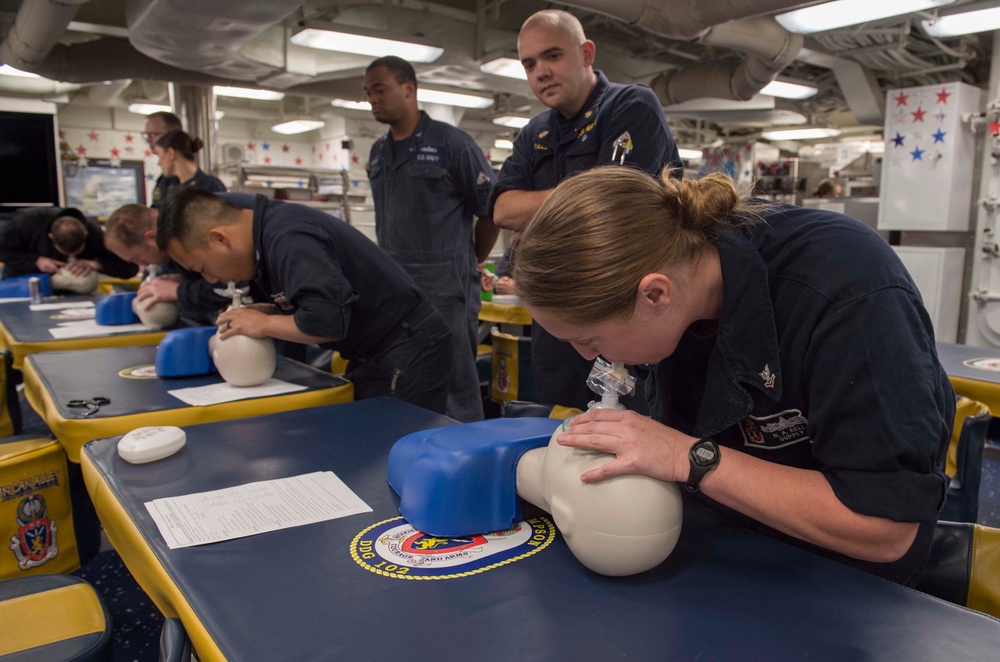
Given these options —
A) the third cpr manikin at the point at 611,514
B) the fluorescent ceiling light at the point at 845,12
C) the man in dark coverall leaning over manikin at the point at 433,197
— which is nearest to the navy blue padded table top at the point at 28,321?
the man in dark coverall leaning over manikin at the point at 433,197

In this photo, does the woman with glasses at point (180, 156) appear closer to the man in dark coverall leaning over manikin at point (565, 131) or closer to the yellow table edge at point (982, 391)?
the man in dark coverall leaning over manikin at point (565, 131)

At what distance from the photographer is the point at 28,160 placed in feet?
26.4

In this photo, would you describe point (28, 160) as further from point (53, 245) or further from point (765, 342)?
point (765, 342)

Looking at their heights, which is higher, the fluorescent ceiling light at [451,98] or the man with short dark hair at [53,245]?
the fluorescent ceiling light at [451,98]

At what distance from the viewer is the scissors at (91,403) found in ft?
4.95

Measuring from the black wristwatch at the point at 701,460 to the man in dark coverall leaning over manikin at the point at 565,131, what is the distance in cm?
117

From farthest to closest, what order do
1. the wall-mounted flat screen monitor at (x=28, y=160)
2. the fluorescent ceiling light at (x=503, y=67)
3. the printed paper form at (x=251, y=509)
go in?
the wall-mounted flat screen monitor at (x=28, y=160)
the fluorescent ceiling light at (x=503, y=67)
the printed paper form at (x=251, y=509)

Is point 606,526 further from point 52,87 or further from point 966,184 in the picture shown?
point 52,87

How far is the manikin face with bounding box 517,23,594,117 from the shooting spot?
208 cm

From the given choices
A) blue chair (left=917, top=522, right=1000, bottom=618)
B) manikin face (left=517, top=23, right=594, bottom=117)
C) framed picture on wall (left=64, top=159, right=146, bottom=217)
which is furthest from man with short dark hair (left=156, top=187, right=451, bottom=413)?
framed picture on wall (left=64, top=159, right=146, bottom=217)

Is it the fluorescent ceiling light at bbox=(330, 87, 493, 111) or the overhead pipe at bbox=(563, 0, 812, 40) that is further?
the fluorescent ceiling light at bbox=(330, 87, 493, 111)

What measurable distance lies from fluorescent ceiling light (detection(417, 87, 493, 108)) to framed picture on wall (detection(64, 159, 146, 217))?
5.40 m

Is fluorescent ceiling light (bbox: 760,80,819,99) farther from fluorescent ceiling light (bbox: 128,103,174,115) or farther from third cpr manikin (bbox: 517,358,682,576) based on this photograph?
fluorescent ceiling light (bbox: 128,103,174,115)

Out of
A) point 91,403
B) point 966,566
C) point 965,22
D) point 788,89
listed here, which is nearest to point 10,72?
point 91,403
